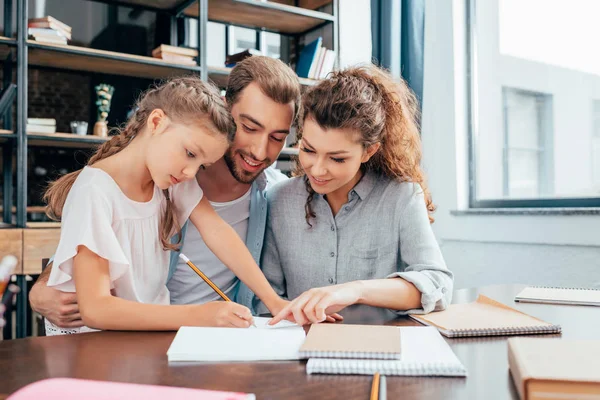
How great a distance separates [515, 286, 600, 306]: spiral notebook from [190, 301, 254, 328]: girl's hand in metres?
0.70

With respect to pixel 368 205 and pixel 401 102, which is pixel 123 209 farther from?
pixel 401 102

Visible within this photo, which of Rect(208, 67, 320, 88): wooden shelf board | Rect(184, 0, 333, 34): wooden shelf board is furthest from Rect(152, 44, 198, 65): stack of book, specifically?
Rect(184, 0, 333, 34): wooden shelf board

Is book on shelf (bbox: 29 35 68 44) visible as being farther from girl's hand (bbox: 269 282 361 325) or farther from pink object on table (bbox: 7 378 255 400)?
pink object on table (bbox: 7 378 255 400)

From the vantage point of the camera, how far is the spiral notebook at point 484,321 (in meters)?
0.90

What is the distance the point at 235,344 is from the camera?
0.78 metres

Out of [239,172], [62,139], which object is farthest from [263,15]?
[239,172]

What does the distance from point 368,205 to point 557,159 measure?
163 centimetres

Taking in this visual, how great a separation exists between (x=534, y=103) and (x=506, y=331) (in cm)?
216

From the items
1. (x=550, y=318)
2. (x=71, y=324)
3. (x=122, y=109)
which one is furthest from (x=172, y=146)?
(x=122, y=109)

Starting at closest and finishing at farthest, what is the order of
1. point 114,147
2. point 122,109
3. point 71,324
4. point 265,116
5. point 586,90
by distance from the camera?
point 71,324 → point 114,147 → point 265,116 → point 586,90 → point 122,109

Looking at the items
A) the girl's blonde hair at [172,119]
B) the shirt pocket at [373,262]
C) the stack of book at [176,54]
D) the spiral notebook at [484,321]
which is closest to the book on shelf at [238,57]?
the stack of book at [176,54]

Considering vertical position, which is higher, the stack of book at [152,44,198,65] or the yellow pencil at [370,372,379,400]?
the stack of book at [152,44,198,65]

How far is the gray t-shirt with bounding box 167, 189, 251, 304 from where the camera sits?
1518 millimetres

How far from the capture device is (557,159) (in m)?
2.65
